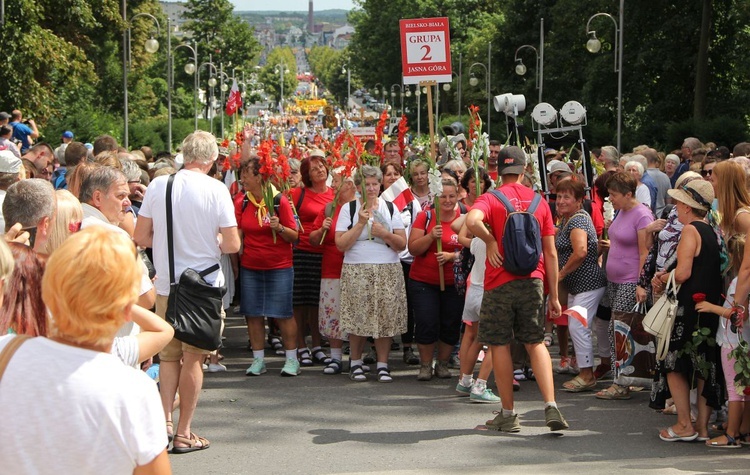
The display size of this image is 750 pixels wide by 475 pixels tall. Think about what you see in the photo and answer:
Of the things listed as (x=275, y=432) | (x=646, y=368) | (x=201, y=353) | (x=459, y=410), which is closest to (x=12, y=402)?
(x=201, y=353)

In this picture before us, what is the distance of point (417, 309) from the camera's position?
10.3 metres

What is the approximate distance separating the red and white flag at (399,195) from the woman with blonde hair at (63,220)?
4805 millimetres

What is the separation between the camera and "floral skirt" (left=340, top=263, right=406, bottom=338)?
33.1ft

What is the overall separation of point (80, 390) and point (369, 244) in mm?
7076

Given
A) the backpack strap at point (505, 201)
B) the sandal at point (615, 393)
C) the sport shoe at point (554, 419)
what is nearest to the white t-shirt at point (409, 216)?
the sandal at point (615, 393)

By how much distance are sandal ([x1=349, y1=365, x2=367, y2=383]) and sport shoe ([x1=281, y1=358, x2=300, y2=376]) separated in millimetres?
498

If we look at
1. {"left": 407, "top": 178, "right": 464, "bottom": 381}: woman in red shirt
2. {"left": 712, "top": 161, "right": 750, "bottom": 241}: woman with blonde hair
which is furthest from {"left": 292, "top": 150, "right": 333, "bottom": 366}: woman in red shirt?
{"left": 712, "top": 161, "right": 750, "bottom": 241}: woman with blonde hair

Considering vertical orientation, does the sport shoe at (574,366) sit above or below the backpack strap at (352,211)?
below

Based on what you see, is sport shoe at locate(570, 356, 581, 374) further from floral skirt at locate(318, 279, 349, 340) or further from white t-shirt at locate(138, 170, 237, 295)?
white t-shirt at locate(138, 170, 237, 295)

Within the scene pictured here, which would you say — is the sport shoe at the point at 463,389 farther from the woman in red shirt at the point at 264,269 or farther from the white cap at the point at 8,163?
the white cap at the point at 8,163

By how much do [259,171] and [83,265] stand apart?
7.18 metres

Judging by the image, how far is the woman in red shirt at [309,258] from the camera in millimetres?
11117

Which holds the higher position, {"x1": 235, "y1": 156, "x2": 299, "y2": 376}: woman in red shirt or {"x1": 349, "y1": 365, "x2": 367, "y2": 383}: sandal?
{"x1": 235, "y1": 156, "x2": 299, "y2": 376}: woman in red shirt

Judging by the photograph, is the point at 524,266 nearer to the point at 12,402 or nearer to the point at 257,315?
the point at 257,315
